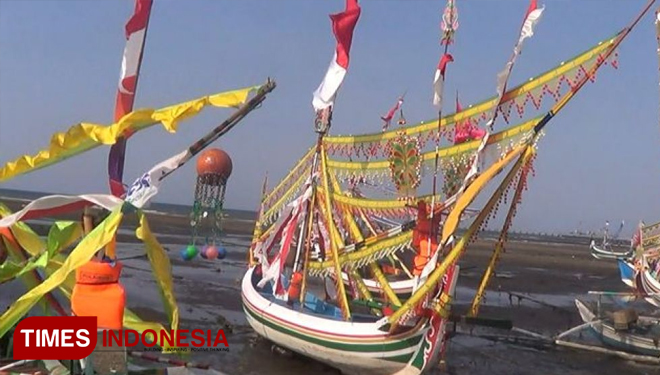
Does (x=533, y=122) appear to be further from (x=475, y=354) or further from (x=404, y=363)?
(x=475, y=354)

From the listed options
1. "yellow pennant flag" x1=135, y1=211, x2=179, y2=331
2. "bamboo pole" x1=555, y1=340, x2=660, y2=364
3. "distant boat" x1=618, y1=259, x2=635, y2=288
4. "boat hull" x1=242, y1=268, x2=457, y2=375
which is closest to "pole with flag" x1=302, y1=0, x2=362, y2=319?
"boat hull" x1=242, y1=268, x2=457, y2=375

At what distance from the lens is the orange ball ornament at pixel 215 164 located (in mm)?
11016

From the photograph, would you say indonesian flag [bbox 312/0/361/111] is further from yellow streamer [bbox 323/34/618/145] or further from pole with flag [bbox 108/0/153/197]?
pole with flag [bbox 108/0/153/197]

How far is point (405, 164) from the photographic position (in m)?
14.4

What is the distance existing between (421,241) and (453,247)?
175cm

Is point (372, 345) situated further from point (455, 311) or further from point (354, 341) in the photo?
point (455, 311)

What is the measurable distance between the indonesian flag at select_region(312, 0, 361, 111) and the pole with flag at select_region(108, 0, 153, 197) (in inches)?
220

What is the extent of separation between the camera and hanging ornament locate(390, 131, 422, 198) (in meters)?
14.3

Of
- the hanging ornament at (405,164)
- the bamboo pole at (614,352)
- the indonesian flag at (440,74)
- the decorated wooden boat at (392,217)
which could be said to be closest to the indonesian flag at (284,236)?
the decorated wooden boat at (392,217)

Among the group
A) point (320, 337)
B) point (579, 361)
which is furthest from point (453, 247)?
point (579, 361)

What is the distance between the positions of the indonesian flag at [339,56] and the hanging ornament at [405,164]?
187 centimetres

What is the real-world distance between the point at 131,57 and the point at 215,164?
377 cm

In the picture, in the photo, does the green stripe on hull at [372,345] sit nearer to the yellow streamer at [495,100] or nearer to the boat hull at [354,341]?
the boat hull at [354,341]

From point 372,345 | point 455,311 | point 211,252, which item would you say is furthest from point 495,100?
point 455,311
